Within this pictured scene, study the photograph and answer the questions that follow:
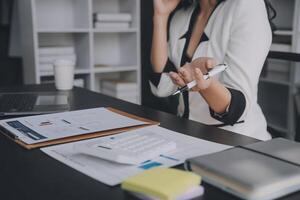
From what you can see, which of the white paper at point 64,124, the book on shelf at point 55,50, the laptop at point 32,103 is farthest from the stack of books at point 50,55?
the white paper at point 64,124

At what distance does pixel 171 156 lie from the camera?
25.9 inches

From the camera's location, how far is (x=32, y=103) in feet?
3.65

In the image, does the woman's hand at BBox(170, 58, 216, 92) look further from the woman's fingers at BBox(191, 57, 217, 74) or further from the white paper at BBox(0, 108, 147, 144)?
the white paper at BBox(0, 108, 147, 144)

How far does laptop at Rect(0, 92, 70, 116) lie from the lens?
1013 millimetres

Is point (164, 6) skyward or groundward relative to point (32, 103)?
skyward

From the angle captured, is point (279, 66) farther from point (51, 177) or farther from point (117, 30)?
point (51, 177)

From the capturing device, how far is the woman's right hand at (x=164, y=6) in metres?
1.29

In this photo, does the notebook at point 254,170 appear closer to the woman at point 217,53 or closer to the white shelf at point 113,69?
the woman at point 217,53

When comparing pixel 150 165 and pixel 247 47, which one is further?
pixel 247 47

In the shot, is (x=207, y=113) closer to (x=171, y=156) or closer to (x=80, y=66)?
(x=171, y=156)

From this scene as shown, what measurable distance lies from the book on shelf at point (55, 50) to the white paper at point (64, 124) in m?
1.47

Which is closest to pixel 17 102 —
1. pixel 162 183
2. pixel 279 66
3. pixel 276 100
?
pixel 162 183

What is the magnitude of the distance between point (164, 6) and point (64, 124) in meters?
0.62

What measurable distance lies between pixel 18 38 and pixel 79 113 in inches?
66.4
